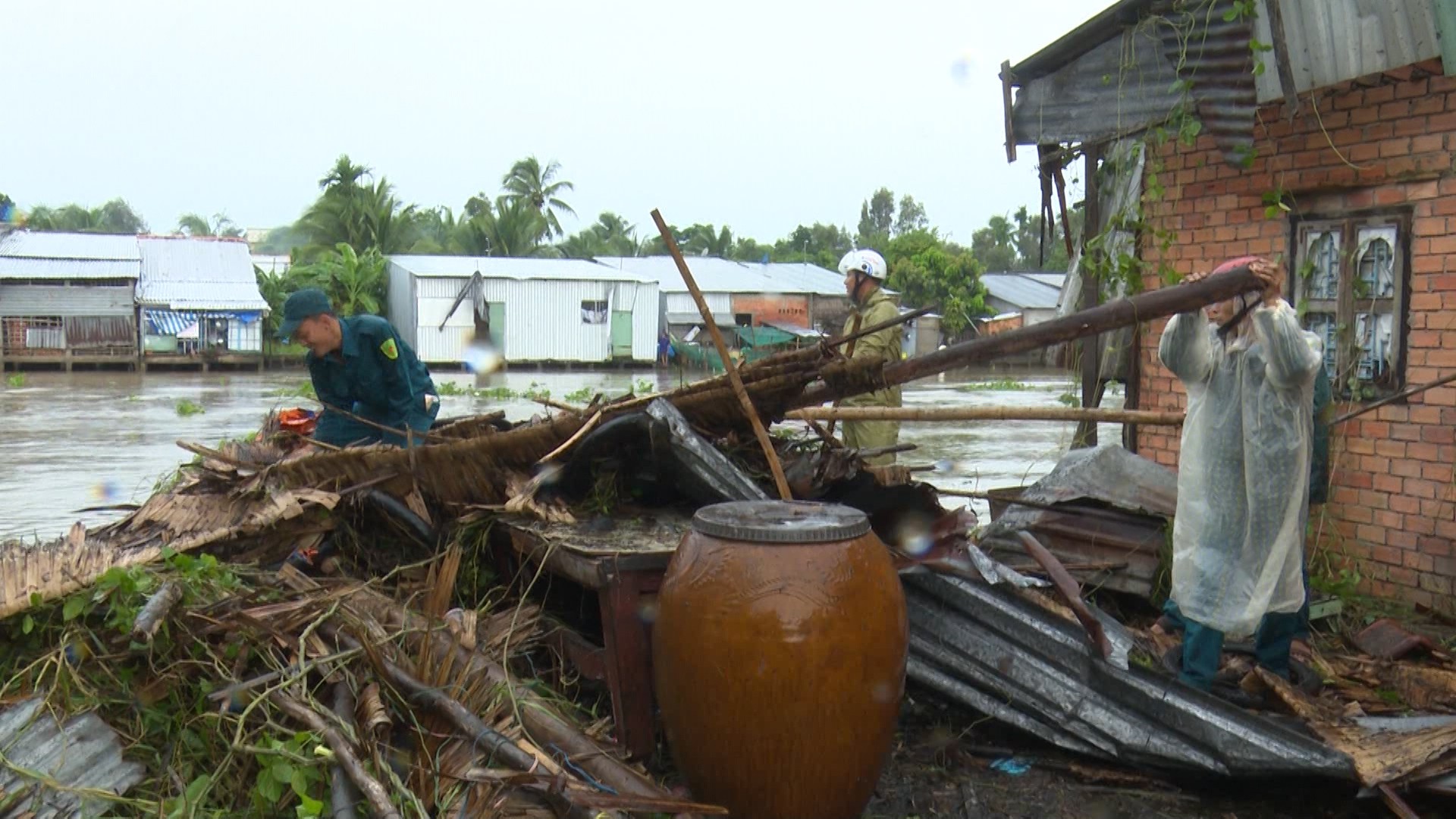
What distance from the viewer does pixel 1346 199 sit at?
603 cm

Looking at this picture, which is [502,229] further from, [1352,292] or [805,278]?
[1352,292]

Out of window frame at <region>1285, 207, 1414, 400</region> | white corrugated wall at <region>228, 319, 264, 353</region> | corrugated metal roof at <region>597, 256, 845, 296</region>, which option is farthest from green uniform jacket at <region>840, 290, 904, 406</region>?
white corrugated wall at <region>228, 319, 264, 353</region>

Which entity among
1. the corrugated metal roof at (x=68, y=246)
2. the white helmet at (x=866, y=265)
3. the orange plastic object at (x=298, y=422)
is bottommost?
the orange plastic object at (x=298, y=422)

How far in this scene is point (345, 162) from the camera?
4341cm

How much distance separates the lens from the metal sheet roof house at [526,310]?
1388 inches

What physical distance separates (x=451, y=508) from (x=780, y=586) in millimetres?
2185

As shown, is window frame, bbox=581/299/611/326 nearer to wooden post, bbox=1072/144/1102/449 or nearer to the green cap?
wooden post, bbox=1072/144/1102/449

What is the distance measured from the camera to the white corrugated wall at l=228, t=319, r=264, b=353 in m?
35.0

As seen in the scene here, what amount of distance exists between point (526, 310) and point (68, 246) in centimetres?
1571

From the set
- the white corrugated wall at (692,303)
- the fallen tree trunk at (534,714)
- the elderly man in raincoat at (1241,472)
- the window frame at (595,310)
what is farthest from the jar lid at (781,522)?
the white corrugated wall at (692,303)

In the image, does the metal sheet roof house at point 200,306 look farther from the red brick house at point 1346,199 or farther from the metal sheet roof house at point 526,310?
the red brick house at point 1346,199

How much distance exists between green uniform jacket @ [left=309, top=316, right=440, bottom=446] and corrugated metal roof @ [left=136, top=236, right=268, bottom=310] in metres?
31.8

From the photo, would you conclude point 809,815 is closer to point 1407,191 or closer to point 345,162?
point 1407,191

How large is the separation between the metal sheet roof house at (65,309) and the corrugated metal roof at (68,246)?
0.27 metres
